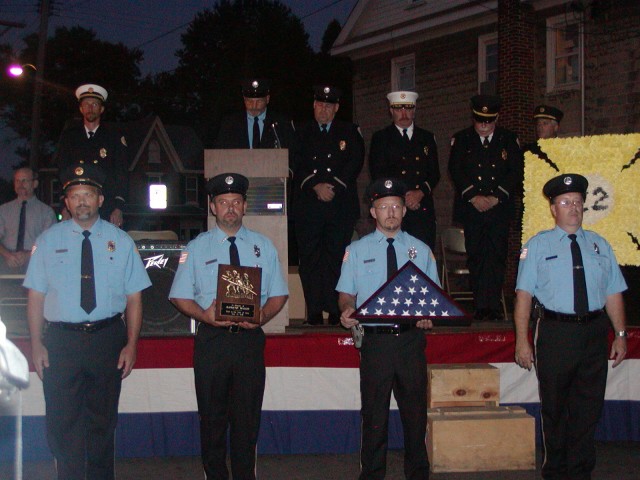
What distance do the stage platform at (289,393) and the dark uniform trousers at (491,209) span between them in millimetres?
564

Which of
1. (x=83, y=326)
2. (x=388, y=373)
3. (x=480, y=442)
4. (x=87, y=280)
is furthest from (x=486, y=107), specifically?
(x=83, y=326)

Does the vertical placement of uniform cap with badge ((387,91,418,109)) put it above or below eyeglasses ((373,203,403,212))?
above

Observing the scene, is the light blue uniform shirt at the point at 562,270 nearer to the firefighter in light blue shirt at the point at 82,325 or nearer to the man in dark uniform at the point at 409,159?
the man in dark uniform at the point at 409,159

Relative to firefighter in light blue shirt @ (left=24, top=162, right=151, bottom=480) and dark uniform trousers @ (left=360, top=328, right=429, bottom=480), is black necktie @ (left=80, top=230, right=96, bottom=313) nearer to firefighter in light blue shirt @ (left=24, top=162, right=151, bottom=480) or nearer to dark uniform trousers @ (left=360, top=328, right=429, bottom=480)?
firefighter in light blue shirt @ (left=24, top=162, right=151, bottom=480)

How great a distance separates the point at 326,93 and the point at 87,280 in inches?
122

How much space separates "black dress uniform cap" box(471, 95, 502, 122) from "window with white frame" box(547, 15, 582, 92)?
10.4 meters

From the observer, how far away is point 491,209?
8117mm

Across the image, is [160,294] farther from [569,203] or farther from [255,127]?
[569,203]

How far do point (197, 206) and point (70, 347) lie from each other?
130 feet

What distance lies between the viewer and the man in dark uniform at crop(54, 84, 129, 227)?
7727 millimetres

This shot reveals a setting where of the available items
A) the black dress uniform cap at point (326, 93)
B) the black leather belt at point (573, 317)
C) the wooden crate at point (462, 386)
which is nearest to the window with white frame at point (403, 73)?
the black dress uniform cap at point (326, 93)

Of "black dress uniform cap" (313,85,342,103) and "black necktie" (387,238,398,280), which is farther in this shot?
"black dress uniform cap" (313,85,342,103)

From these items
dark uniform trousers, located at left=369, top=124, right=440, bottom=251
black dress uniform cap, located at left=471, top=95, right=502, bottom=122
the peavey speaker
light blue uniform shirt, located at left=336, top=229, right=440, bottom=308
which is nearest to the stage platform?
the peavey speaker

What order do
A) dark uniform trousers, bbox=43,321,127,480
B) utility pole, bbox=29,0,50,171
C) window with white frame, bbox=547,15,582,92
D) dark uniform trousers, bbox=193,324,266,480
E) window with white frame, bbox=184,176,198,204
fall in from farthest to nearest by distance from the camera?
window with white frame, bbox=184,176,198,204 < utility pole, bbox=29,0,50,171 < window with white frame, bbox=547,15,582,92 < dark uniform trousers, bbox=193,324,266,480 < dark uniform trousers, bbox=43,321,127,480
